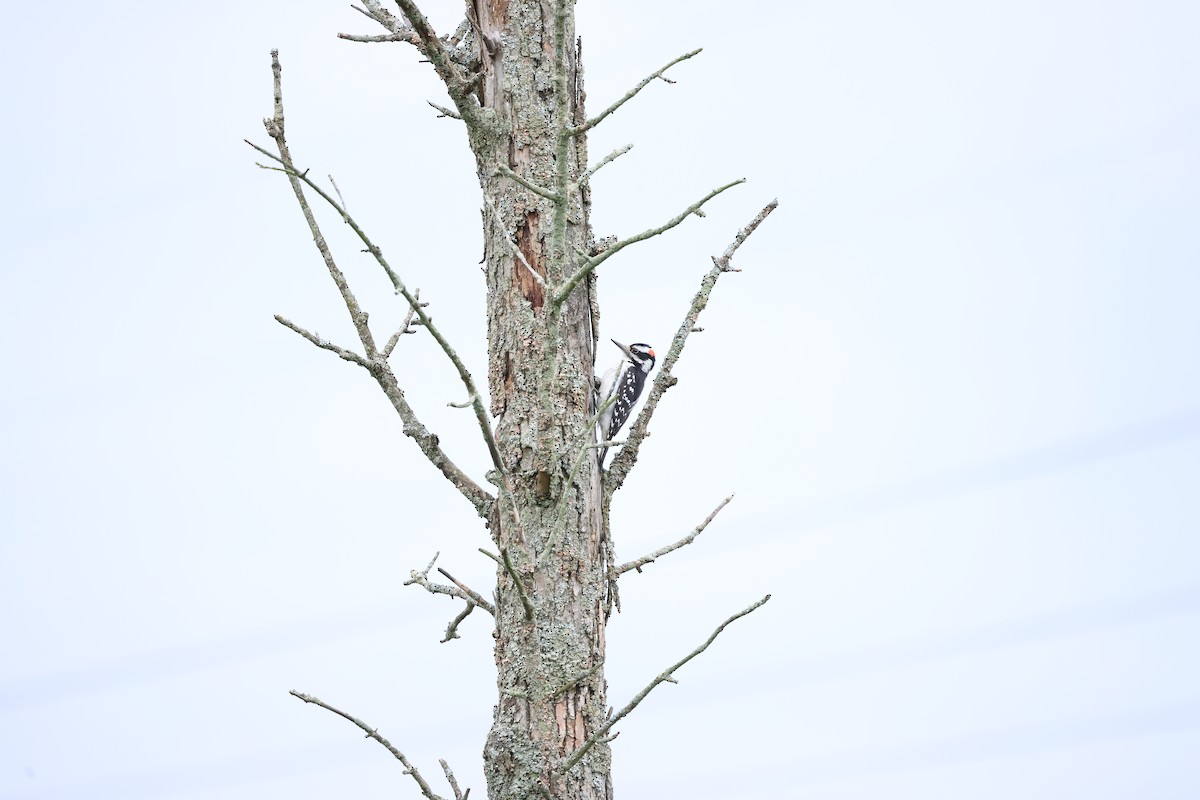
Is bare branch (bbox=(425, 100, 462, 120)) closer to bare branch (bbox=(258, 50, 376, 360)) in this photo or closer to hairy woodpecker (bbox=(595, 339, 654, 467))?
bare branch (bbox=(258, 50, 376, 360))

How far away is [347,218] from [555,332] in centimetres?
48

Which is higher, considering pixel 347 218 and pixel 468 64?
pixel 468 64

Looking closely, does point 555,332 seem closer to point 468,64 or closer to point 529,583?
point 529,583

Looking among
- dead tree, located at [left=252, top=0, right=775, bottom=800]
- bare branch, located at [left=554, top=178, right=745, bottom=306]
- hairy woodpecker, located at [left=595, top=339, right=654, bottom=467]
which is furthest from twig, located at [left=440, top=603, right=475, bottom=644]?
hairy woodpecker, located at [left=595, top=339, right=654, bottom=467]

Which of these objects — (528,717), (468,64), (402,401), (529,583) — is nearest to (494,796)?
(528,717)

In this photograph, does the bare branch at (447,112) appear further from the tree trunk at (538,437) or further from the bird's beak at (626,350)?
the bird's beak at (626,350)

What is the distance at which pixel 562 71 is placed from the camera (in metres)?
2.25

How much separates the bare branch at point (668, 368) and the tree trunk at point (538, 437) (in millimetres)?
78

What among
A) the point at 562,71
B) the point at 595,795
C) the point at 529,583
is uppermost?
the point at 562,71

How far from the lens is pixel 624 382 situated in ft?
19.2

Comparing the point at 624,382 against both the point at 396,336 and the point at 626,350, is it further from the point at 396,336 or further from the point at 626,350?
the point at 396,336

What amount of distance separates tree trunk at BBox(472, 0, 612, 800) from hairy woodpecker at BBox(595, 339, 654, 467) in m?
2.19

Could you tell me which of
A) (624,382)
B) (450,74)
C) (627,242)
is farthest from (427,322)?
(624,382)

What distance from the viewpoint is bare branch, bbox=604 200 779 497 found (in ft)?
10.3
